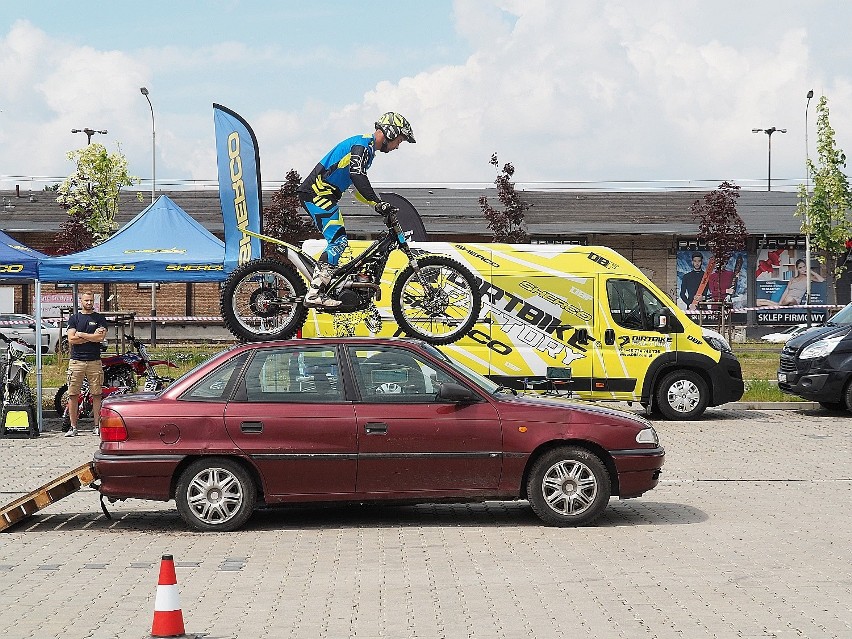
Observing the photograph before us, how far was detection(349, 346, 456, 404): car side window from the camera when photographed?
32.0ft

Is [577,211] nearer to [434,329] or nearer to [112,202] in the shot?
[112,202]

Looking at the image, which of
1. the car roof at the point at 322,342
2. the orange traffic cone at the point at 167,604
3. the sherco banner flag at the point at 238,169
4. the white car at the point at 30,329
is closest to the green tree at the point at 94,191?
the white car at the point at 30,329

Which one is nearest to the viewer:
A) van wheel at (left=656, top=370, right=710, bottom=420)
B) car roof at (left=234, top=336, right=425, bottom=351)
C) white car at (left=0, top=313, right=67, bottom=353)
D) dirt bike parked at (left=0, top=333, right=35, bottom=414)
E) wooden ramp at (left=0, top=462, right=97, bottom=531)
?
wooden ramp at (left=0, top=462, right=97, bottom=531)

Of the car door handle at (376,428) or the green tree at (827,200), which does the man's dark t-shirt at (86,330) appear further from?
the green tree at (827,200)

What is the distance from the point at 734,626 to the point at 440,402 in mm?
3709

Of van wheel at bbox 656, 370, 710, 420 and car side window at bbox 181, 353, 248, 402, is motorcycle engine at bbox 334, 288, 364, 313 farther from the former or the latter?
van wheel at bbox 656, 370, 710, 420

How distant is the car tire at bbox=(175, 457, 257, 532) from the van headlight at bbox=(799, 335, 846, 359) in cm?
1336

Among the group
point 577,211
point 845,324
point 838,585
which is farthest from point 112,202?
point 838,585

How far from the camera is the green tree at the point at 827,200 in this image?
42.6 meters

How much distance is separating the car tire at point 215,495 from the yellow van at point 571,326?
878 cm

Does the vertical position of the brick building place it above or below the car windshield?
above

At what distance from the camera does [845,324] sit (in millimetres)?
20734

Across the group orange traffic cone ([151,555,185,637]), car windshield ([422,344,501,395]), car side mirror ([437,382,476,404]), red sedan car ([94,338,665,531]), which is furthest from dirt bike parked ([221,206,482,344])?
orange traffic cone ([151,555,185,637])

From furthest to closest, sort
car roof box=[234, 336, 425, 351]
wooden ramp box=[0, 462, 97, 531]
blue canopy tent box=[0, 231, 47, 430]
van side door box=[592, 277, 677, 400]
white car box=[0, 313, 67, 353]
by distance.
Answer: white car box=[0, 313, 67, 353], van side door box=[592, 277, 677, 400], blue canopy tent box=[0, 231, 47, 430], car roof box=[234, 336, 425, 351], wooden ramp box=[0, 462, 97, 531]
